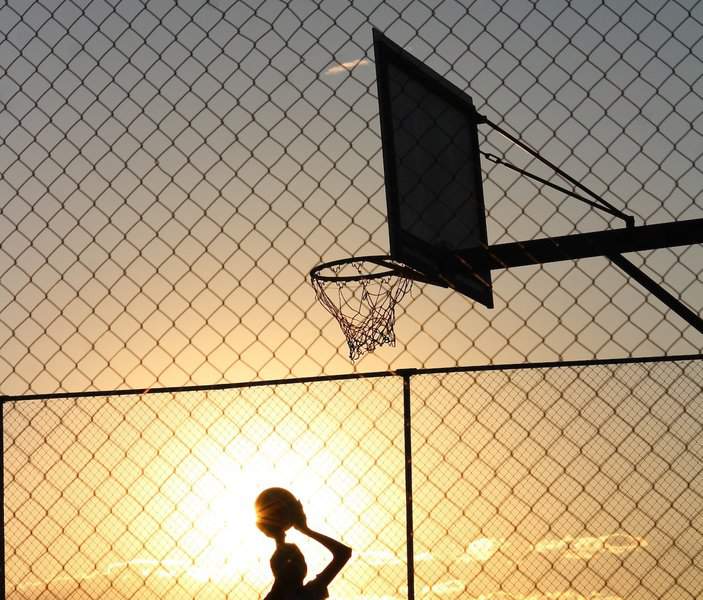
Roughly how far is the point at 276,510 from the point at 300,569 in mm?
213

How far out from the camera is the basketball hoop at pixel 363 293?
18.9ft

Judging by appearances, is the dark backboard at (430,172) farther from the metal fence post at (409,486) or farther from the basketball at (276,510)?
the basketball at (276,510)

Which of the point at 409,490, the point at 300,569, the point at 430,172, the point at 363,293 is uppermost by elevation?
the point at 430,172

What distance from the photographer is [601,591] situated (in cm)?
429

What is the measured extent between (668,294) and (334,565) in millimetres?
2180

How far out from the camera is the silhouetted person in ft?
12.9

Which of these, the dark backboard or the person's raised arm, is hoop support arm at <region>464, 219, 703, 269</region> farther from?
the person's raised arm

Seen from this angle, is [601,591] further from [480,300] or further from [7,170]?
[7,170]

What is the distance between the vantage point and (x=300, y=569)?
3982 millimetres

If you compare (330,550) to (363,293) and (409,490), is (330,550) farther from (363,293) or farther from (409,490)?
(363,293)

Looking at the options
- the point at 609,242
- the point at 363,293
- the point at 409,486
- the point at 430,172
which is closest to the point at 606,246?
the point at 609,242

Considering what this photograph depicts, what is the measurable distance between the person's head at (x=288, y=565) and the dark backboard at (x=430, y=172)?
58.7 inches

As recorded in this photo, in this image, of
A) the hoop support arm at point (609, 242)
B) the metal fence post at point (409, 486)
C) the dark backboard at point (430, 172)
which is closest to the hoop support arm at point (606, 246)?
the hoop support arm at point (609, 242)

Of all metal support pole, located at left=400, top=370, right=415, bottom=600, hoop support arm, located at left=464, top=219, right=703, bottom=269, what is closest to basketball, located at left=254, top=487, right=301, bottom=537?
metal support pole, located at left=400, top=370, right=415, bottom=600
